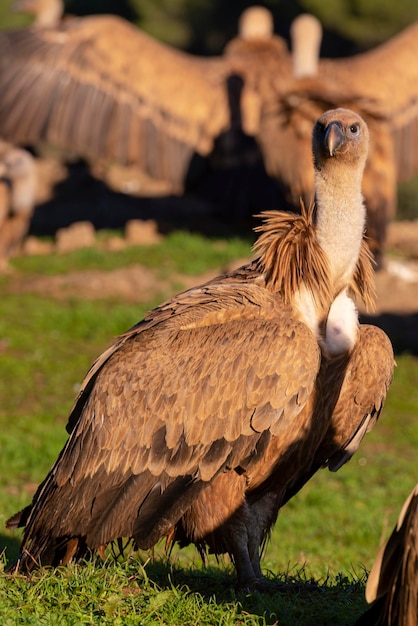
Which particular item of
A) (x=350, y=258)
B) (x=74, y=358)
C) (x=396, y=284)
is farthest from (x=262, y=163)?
(x=350, y=258)

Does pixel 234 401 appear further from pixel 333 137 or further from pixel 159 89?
pixel 159 89

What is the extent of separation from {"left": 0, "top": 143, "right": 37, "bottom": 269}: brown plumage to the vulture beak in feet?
29.4

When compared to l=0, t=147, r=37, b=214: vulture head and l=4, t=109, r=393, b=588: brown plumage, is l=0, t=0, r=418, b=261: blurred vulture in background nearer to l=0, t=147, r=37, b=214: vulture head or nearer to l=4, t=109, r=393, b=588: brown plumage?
l=0, t=147, r=37, b=214: vulture head

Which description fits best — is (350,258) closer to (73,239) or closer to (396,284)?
(396,284)

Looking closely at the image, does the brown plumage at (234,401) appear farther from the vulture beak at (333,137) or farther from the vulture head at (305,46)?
the vulture head at (305,46)

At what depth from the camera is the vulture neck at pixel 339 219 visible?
4.54 metres

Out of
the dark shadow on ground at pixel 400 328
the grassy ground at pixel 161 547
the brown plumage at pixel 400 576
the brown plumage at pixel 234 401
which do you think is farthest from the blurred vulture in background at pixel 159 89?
the brown plumage at pixel 400 576

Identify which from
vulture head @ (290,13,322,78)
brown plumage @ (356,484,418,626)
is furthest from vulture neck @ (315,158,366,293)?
vulture head @ (290,13,322,78)

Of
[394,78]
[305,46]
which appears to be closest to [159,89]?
[305,46]

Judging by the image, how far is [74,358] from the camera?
991 cm

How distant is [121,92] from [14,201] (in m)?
1.86

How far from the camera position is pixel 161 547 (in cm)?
602

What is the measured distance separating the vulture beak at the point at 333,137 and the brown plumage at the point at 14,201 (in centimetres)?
897

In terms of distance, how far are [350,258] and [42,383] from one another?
16.8 ft
